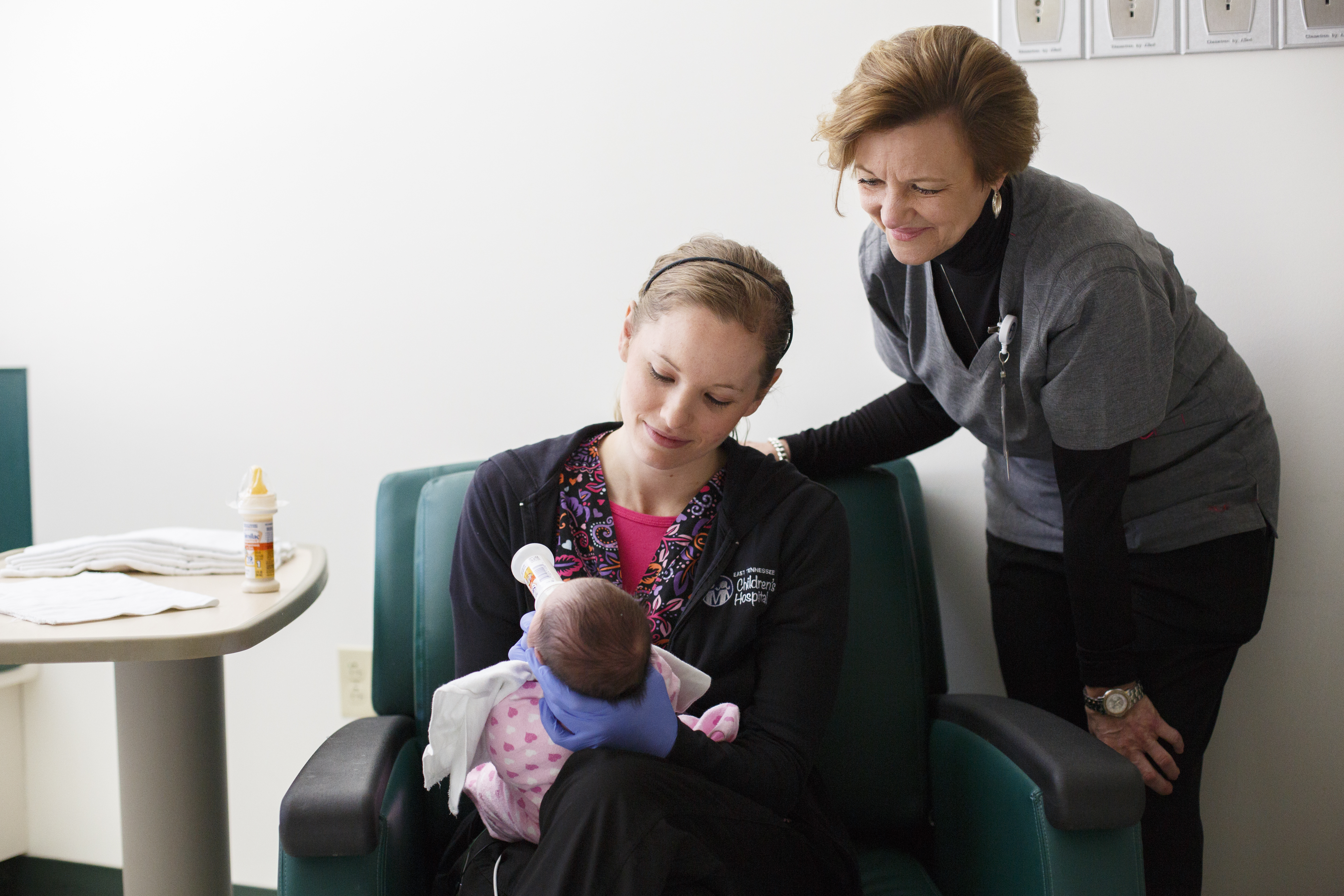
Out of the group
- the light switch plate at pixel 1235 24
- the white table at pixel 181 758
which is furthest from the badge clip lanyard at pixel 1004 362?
the white table at pixel 181 758

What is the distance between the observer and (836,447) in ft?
5.10

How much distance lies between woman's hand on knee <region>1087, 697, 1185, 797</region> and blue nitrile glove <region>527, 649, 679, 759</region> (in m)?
0.67

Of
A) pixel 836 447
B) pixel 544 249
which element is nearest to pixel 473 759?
pixel 836 447

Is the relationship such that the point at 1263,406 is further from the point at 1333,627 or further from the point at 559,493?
the point at 559,493

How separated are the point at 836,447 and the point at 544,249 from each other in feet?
2.23

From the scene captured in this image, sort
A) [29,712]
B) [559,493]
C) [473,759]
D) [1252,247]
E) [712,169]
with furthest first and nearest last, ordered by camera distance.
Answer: [29,712], [712,169], [1252,247], [559,493], [473,759]

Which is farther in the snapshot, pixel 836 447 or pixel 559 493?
pixel 836 447

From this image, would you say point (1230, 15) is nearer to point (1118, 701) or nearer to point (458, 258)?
point (1118, 701)

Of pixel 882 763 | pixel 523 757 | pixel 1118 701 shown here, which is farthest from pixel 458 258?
pixel 1118 701

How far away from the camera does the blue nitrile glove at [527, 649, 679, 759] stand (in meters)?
1.00

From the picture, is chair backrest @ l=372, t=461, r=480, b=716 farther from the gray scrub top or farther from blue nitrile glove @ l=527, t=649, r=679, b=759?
the gray scrub top

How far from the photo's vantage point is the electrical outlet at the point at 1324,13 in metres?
1.56

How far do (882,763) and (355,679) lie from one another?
43.0 inches

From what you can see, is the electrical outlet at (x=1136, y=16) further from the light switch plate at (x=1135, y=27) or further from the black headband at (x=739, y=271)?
the black headband at (x=739, y=271)
